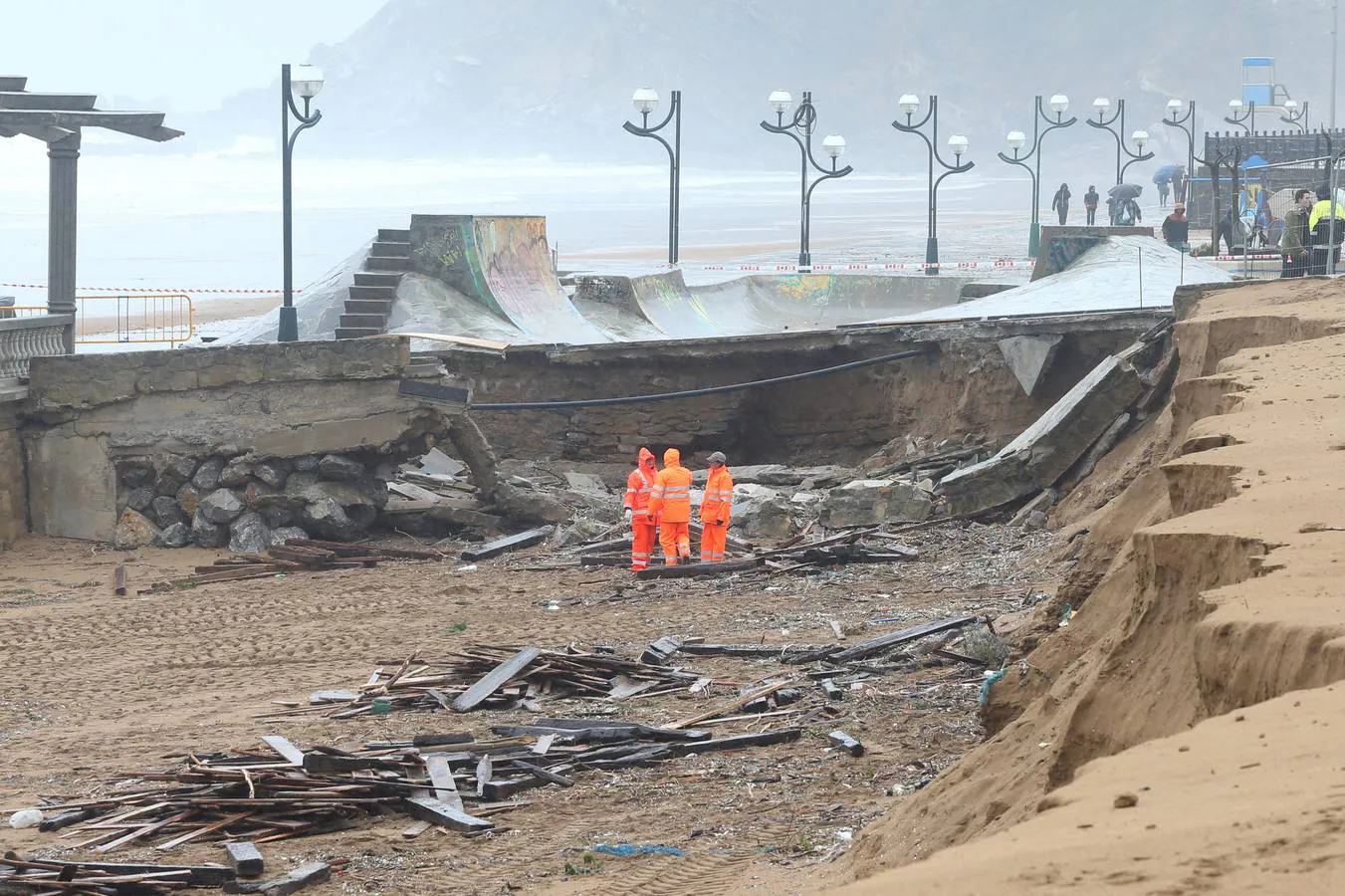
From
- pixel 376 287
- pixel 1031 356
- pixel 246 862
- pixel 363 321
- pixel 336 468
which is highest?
pixel 376 287

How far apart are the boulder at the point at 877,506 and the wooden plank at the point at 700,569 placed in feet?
6.76

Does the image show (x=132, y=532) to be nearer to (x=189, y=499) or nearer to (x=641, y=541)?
(x=189, y=499)

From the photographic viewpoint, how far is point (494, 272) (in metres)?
26.8

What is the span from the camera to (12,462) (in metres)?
17.9

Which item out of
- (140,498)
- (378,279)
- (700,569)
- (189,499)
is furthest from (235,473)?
(378,279)

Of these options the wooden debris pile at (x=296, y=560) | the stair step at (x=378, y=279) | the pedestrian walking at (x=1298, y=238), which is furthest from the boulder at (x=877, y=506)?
the stair step at (x=378, y=279)

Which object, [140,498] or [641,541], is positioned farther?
[140,498]

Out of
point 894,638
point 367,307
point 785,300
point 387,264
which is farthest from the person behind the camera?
point 785,300

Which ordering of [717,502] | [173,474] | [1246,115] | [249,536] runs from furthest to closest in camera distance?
1. [1246,115]
2. [173,474]
3. [249,536]
4. [717,502]

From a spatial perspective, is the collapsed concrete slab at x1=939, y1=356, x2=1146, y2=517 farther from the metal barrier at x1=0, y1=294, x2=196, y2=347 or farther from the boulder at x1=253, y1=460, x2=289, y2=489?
the metal barrier at x1=0, y1=294, x2=196, y2=347

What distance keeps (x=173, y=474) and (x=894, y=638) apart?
383 inches

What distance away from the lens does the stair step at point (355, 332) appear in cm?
2527

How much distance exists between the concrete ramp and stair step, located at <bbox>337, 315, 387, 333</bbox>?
1302 millimetres

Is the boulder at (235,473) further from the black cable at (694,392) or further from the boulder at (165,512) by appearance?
the black cable at (694,392)
